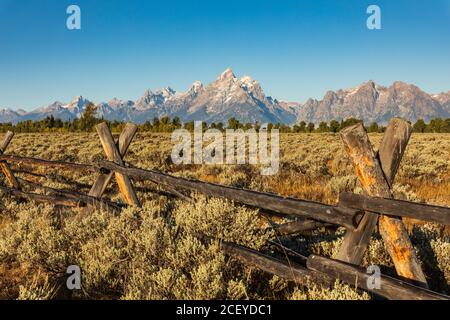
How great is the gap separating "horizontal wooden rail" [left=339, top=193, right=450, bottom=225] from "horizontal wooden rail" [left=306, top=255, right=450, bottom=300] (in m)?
0.51

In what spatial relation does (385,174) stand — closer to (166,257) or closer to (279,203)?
(279,203)

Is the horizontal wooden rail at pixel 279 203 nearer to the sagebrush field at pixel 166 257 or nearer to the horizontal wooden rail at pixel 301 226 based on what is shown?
the sagebrush field at pixel 166 257

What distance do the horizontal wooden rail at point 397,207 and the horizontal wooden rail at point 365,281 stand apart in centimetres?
51

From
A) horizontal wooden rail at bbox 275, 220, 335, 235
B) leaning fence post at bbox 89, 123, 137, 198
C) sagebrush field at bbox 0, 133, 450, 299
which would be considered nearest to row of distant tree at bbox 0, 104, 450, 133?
leaning fence post at bbox 89, 123, 137, 198

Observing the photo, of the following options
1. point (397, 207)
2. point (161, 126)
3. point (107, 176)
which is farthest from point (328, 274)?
point (161, 126)

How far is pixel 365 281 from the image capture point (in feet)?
9.06

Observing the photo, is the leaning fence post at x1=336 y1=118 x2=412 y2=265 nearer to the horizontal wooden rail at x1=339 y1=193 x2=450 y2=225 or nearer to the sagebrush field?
the horizontal wooden rail at x1=339 y1=193 x2=450 y2=225

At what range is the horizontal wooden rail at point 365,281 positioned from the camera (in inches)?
95.8

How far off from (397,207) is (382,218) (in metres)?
0.27

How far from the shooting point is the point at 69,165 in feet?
24.2

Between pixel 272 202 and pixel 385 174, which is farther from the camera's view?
pixel 272 202

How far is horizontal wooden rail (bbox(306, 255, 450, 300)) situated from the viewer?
2434 millimetres

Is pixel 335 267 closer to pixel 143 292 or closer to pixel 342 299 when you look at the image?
pixel 342 299

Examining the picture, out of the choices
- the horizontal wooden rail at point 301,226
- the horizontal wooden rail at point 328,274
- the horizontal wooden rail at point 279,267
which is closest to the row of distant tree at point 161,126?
the horizontal wooden rail at point 301,226
